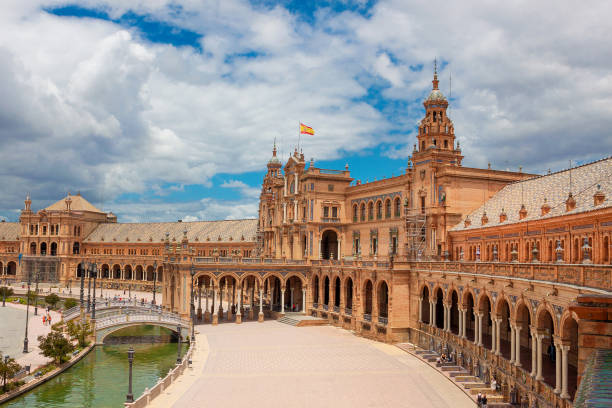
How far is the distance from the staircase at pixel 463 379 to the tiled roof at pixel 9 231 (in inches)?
4585

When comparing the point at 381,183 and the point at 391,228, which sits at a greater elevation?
the point at 381,183

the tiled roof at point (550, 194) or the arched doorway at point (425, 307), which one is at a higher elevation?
the tiled roof at point (550, 194)

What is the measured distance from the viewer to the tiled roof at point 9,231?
134125 mm

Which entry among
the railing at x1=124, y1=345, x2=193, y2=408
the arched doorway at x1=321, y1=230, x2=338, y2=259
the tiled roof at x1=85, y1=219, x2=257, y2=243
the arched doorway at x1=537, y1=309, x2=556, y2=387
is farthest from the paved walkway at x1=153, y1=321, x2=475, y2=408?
the tiled roof at x1=85, y1=219, x2=257, y2=243

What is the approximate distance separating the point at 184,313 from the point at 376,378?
30.7 m

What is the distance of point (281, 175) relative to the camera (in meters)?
91.1

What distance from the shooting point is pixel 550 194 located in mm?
42781

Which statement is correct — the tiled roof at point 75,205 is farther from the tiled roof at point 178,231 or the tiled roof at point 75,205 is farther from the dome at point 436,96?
the dome at point 436,96

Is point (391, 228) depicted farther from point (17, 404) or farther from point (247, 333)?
point (17, 404)

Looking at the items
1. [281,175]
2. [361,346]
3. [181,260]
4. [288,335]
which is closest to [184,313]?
[181,260]

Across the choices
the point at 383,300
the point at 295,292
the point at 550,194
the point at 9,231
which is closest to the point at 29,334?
the point at 295,292

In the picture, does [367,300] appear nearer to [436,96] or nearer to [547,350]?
[436,96]

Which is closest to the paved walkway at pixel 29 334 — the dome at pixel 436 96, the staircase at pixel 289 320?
the staircase at pixel 289 320

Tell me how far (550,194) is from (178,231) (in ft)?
292
